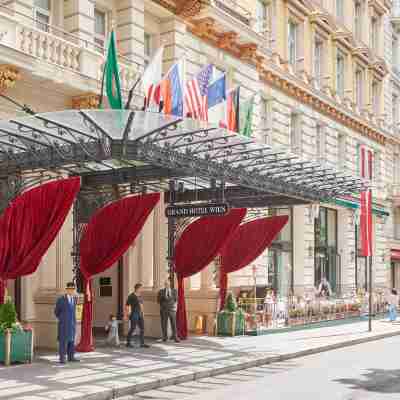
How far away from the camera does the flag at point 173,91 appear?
16516 mm

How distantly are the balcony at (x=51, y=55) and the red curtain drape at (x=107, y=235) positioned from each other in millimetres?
3425

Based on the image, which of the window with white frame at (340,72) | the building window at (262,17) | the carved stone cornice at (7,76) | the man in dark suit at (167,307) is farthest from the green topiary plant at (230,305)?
the window with white frame at (340,72)

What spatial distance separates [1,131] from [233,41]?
13.8 m

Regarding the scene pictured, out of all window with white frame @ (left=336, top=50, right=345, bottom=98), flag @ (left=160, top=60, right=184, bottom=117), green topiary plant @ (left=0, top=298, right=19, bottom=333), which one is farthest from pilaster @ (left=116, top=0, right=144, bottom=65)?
window with white frame @ (left=336, top=50, right=345, bottom=98)

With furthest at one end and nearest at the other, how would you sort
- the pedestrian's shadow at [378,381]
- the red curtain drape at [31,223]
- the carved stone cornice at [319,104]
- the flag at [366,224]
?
the carved stone cornice at [319,104], the flag at [366,224], the red curtain drape at [31,223], the pedestrian's shadow at [378,381]

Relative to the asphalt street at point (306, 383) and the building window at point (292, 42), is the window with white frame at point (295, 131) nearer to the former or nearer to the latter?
the building window at point (292, 42)

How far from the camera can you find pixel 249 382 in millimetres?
13773

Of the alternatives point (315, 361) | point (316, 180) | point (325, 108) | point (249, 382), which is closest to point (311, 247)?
point (325, 108)

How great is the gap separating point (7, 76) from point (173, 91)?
368 centimetres

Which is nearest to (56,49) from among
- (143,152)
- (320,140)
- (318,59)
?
(143,152)

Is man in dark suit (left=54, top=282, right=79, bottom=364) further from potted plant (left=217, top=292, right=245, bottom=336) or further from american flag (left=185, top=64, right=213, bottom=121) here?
potted plant (left=217, top=292, right=245, bottom=336)

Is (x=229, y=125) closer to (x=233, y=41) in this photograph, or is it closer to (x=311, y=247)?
(x=233, y=41)

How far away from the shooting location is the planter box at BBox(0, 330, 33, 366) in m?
14.5

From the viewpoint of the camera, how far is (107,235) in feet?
55.2
